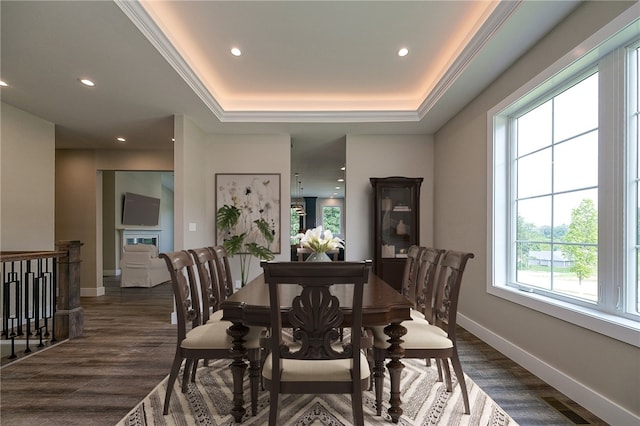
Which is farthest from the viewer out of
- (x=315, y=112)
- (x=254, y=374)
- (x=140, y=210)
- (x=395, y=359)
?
(x=140, y=210)

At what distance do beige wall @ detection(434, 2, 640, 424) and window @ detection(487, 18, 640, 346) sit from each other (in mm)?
134

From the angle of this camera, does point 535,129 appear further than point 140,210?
No

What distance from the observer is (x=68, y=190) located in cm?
570

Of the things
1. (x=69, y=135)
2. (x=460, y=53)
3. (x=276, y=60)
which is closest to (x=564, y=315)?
(x=460, y=53)

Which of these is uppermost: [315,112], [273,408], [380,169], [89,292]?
[315,112]

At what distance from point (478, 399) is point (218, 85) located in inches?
159

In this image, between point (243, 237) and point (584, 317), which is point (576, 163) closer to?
point (584, 317)

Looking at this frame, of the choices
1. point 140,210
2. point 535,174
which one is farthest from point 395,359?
point 140,210

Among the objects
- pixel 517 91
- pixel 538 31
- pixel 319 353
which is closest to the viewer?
pixel 319 353

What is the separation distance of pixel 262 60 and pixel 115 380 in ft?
10.3

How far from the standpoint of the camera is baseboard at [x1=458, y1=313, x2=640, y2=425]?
177 cm

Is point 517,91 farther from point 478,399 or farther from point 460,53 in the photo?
point 478,399

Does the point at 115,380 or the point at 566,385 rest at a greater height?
the point at 566,385

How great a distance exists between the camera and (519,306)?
8.86ft
